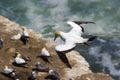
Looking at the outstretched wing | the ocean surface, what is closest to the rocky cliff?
the outstretched wing

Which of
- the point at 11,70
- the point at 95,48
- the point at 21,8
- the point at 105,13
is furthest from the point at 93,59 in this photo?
the point at 11,70

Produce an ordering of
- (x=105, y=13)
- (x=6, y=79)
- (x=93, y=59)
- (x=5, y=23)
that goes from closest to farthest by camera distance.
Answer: (x=6, y=79) → (x=5, y=23) → (x=93, y=59) → (x=105, y=13)

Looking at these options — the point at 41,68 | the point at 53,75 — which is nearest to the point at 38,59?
the point at 41,68

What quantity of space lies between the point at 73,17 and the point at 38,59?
35.0 feet

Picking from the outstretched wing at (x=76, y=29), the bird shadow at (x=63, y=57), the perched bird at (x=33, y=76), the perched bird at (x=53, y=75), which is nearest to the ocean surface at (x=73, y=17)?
the outstretched wing at (x=76, y=29)

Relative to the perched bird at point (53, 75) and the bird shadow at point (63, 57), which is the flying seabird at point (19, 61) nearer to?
the perched bird at point (53, 75)

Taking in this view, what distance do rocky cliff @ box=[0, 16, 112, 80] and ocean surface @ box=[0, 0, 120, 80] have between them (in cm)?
664

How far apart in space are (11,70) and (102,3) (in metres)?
13.4

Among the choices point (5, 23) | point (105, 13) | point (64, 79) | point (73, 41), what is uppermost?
point (105, 13)

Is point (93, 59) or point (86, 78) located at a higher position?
point (93, 59)

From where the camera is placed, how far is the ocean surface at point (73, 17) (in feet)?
76.1

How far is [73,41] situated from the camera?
15078 millimetres

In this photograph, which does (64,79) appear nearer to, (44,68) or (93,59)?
(44,68)

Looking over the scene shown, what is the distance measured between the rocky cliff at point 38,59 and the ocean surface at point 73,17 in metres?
6.64
